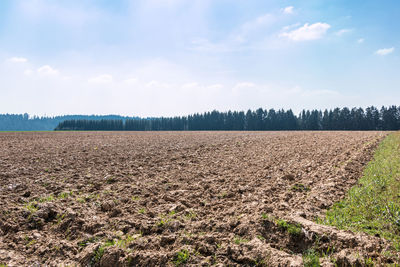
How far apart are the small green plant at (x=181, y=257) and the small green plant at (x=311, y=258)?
6.63ft

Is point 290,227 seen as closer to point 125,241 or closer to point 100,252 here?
point 125,241

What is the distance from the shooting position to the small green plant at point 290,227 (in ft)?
15.8

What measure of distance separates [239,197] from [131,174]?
5.17m

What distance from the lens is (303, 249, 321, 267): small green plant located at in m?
3.85

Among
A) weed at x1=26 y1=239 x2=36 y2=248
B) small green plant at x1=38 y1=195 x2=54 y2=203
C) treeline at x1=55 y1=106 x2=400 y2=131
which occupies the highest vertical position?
treeline at x1=55 y1=106 x2=400 y2=131

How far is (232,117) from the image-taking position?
125125 mm

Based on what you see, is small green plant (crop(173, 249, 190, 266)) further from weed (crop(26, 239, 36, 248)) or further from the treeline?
the treeline

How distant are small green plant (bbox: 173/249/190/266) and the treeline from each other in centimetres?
11257

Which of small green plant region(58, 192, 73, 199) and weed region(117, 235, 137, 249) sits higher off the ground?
small green plant region(58, 192, 73, 199)

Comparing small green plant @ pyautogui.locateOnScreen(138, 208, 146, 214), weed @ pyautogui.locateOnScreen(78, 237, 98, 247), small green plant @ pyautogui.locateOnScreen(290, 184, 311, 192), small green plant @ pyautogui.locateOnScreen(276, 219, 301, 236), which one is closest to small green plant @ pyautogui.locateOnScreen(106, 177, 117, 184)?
small green plant @ pyautogui.locateOnScreen(138, 208, 146, 214)

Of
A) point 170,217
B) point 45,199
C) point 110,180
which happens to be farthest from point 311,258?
A: point 110,180

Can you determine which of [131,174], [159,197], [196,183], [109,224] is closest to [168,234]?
[109,224]

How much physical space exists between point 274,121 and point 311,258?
114113 millimetres

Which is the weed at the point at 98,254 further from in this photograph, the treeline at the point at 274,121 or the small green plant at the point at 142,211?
the treeline at the point at 274,121
